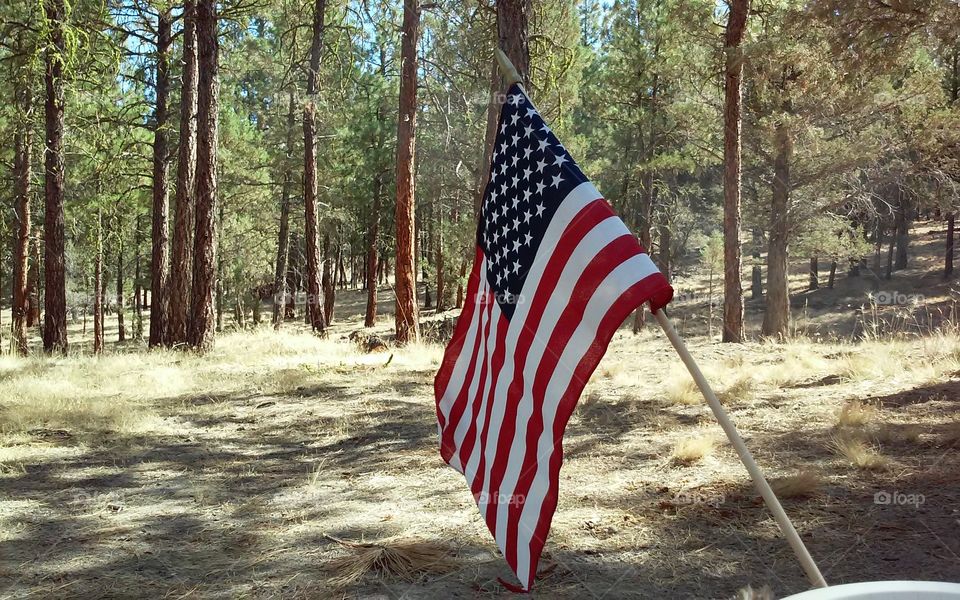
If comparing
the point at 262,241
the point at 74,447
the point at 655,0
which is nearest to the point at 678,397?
the point at 74,447

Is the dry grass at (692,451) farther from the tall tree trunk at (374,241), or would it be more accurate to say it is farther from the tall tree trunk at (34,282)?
the tall tree trunk at (34,282)

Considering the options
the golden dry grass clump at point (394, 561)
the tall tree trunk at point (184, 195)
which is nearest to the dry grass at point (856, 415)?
the golden dry grass clump at point (394, 561)

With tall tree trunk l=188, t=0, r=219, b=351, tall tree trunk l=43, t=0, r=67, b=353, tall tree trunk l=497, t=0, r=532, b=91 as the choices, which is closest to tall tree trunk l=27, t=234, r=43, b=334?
tall tree trunk l=43, t=0, r=67, b=353

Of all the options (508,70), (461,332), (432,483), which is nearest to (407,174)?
(432,483)

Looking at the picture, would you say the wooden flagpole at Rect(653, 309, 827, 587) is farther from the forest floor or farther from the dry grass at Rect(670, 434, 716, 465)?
the dry grass at Rect(670, 434, 716, 465)

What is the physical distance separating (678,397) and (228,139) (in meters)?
21.8

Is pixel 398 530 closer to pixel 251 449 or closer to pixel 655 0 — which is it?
pixel 251 449

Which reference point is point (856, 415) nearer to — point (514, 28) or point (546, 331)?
point (546, 331)

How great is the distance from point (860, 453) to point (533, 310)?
154 inches

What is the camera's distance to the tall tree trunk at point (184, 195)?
1368cm

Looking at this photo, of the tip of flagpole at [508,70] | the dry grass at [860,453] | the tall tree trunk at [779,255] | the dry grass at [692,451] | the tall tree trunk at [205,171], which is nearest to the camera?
the tip of flagpole at [508,70]

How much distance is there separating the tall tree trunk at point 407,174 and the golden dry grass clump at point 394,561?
9647 mm

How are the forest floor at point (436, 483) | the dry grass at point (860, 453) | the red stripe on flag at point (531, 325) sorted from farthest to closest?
the dry grass at point (860, 453)
the forest floor at point (436, 483)
the red stripe on flag at point (531, 325)

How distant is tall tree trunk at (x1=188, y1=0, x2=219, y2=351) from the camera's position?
1212 cm
